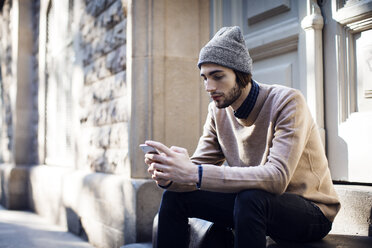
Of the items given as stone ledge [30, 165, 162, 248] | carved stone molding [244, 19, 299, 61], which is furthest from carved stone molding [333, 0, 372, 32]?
stone ledge [30, 165, 162, 248]

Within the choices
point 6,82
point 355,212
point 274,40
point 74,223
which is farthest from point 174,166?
point 6,82

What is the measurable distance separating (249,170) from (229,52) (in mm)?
602

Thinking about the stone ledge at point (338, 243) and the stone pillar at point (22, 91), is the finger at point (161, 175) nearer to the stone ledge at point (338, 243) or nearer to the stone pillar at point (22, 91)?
the stone ledge at point (338, 243)

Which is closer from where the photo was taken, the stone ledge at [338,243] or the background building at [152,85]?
the stone ledge at [338,243]

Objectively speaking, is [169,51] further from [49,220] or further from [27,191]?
[27,191]

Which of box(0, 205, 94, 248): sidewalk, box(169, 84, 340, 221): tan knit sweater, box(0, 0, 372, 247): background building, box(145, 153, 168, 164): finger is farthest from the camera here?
box(0, 205, 94, 248): sidewalk

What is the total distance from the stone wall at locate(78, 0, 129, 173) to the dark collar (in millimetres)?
1868

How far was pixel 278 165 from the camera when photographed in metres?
1.84

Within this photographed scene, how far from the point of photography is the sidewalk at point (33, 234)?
4.20 m

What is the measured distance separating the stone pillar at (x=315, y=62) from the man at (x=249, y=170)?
728 millimetres

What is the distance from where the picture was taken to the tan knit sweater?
1.84 metres

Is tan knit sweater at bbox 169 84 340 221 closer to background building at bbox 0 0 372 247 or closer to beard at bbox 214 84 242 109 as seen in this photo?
beard at bbox 214 84 242 109

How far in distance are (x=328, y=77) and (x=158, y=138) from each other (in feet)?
4.75

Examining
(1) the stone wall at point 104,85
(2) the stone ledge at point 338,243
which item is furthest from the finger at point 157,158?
(1) the stone wall at point 104,85
